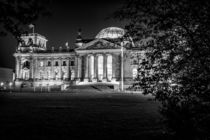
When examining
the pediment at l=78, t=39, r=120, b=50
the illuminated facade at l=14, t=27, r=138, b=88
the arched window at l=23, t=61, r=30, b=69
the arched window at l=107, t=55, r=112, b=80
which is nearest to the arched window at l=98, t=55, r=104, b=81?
the illuminated facade at l=14, t=27, r=138, b=88

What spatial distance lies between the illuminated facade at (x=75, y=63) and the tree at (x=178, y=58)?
282 ft

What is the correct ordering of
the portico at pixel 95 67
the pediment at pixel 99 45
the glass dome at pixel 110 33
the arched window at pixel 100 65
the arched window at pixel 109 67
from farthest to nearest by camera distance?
the glass dome at pixel 110 33 → the arched window at pixel 100 65 → the arched window at pixel 109 67 → the portico at pixel 95 67 → the pediment at pixel 99 45

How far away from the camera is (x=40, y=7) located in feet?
25.4

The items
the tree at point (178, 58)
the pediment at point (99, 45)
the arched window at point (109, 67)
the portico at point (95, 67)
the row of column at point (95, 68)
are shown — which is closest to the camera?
the tree at point (178, 58)

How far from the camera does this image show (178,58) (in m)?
8.38

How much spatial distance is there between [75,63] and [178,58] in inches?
3976

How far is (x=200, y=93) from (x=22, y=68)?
367 feet

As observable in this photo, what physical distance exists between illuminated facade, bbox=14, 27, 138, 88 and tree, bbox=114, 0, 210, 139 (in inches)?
3380

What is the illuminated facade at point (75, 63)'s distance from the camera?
319ft

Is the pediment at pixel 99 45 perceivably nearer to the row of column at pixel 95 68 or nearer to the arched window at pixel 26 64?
the row of column at pixel 95 68

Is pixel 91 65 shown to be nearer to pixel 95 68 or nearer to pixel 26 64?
pixel 95 68

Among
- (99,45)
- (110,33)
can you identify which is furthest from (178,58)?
(110,33)

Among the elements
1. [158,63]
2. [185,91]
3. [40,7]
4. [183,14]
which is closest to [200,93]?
[185,91]

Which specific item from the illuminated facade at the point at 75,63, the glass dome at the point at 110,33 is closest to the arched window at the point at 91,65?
the illuminated facade at the point at 75,63
